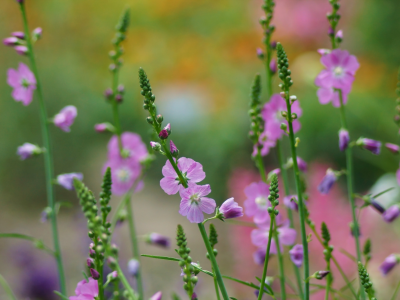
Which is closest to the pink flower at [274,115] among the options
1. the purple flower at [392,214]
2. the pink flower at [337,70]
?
the pink flower at [337,70]

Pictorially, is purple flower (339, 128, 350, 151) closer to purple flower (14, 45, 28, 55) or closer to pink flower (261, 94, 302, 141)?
Result: pink flower (261, 94, 302, 141)

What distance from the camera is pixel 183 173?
48 cm

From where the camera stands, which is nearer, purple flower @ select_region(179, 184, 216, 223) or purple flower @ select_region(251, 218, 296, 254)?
purple flower @ select_region(179, 184, 216, 223)

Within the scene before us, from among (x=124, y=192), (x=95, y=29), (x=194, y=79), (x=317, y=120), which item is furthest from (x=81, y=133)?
(x=124, y=192)

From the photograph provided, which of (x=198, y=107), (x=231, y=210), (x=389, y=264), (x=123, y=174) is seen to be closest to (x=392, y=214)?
(x=389, y=264)

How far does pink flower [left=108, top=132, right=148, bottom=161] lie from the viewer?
839 mm

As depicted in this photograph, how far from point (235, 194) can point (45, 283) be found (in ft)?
5.08

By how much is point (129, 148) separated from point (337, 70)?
15.5 inches

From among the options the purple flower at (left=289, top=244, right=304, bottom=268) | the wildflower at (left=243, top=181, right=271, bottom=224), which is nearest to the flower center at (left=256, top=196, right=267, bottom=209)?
the wildflower at (left=243, top=181, right=271, bottom=224)

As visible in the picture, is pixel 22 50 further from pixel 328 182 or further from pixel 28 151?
pixel 328 182

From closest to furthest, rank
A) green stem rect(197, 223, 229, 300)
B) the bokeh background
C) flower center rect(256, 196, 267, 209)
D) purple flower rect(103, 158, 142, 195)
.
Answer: green stem rect(197, 223, 229, 300) → flower center rect(256, 196, 267, 209) → purple flower rect(103, 158, 142, 195) → the bokeh background

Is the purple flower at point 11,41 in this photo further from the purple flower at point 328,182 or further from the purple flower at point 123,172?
the purple flower at point 328,182

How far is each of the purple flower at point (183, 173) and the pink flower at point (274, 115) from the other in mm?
271

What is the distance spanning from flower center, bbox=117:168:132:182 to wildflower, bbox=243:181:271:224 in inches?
8.8
